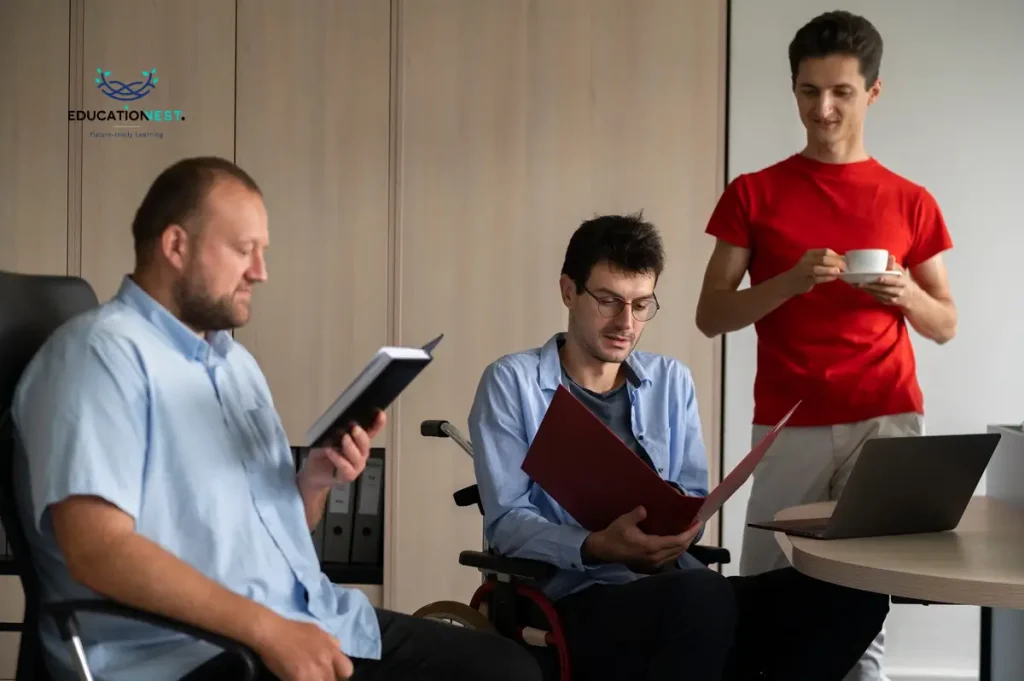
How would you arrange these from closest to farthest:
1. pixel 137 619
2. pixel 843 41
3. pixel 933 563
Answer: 1. pixel 137 619
2. pixel 933 563
3. pixel 843 41

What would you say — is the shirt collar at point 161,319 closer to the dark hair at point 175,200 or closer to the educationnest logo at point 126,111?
the dark hair at point 175,200

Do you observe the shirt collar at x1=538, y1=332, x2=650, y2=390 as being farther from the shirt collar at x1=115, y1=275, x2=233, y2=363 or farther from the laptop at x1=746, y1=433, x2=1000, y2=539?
the shirt collar at x1=115, y1=275, x2=233, y2=363

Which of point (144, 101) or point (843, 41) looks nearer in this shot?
point (843, 41)

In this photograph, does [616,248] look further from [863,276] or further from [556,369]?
[863,276]

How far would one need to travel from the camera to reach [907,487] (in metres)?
1.56

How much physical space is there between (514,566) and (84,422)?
2.57 ft

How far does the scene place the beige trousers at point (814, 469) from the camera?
2.23 m

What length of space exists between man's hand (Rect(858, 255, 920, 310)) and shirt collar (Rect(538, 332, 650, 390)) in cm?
49

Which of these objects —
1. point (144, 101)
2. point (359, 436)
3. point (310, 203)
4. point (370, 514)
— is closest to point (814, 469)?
point (359, 436)

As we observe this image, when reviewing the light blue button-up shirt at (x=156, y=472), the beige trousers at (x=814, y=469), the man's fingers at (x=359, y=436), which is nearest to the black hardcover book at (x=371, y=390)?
the man's fingers at (x=359, y=436)

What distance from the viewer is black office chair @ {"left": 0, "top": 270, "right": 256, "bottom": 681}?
1280mm

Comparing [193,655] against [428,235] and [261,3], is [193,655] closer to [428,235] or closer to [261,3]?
[428,235]

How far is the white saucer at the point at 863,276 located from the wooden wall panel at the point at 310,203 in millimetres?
1840

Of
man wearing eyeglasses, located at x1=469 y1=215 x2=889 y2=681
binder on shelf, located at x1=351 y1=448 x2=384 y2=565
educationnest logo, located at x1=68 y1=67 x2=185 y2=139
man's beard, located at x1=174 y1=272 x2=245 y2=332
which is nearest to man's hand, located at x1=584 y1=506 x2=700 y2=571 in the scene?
man wearing eyeglasses, located at x1=469 y1=215 x2=889 y2=681
